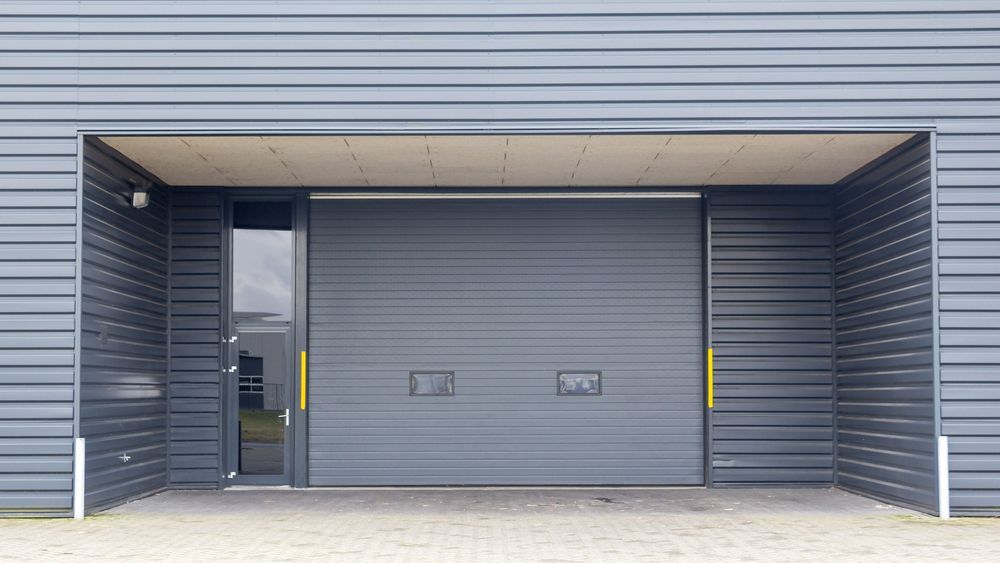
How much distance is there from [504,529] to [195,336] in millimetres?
4917

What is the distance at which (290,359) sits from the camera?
12.7 m

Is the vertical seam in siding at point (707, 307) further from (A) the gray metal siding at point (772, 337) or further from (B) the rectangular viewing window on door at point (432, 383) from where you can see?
(B) the rectangular viewing window on door at point (432, 383)

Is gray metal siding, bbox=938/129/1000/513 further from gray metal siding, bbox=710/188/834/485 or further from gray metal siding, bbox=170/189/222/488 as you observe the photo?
gray metal siding, bbox=170/189/222/488

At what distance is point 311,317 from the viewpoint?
12.8 metres

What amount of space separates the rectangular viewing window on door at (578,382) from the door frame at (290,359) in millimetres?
3007

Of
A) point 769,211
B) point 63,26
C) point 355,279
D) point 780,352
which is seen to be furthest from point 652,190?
point 63,26

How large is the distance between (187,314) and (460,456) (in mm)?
3585

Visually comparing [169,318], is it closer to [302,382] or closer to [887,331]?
[302,382]

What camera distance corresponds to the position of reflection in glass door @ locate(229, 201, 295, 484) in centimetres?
1267

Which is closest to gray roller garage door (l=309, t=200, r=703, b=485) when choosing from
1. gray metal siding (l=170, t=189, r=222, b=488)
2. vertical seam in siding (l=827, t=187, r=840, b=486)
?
gray metal siding (l=170, t=189, r=222, b=488)

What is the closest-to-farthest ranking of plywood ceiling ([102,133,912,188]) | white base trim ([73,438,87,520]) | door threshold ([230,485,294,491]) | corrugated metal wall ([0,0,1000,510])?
white base trim ([73,438,87,520])
corrugated metal wall ([0,0,1000,510])
plywood ceiling ([102,133,912,188])
door threshold ([230,485,294,491])

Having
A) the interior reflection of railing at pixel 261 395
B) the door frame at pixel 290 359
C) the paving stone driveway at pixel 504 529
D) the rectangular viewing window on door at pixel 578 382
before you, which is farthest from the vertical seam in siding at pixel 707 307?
the interior reflection of railing at pixel 261 395

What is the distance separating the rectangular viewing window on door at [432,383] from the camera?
12.8 metres

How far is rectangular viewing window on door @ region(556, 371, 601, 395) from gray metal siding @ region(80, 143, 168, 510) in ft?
15.1
